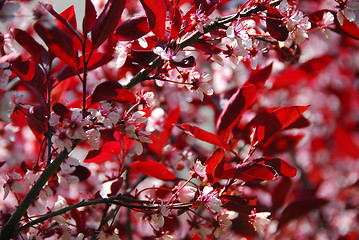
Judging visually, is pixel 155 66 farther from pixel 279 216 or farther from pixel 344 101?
pixel 344 101

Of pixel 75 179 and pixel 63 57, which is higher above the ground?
pixel 63 57

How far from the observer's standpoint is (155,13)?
24.8 inches

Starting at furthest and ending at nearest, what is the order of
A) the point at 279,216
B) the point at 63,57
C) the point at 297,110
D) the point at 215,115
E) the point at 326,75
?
the point at 326,75 → the point at 215,115 → the point at 279,216 → the point at 297,110 → the point at 63,57

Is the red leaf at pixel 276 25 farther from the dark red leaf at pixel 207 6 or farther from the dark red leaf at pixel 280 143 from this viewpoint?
the dark red leaf at pixel 280 143

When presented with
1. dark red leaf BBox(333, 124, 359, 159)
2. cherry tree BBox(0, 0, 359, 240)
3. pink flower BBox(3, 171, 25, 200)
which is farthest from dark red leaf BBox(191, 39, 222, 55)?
dark red leaf BBox(333, 124, 359, 159)

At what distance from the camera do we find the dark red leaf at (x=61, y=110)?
1.95 ft

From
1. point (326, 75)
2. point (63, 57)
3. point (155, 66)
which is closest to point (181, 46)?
point (155, 66)

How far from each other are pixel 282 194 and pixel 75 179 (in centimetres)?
69

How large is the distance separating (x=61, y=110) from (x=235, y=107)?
16.1 inches

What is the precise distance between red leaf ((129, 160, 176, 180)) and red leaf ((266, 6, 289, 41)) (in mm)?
378

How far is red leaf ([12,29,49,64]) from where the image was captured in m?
0.67

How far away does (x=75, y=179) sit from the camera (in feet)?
2.52

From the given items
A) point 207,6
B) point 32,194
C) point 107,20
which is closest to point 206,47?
point 207,6

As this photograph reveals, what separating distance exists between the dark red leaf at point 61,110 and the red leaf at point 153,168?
0.23 meters
